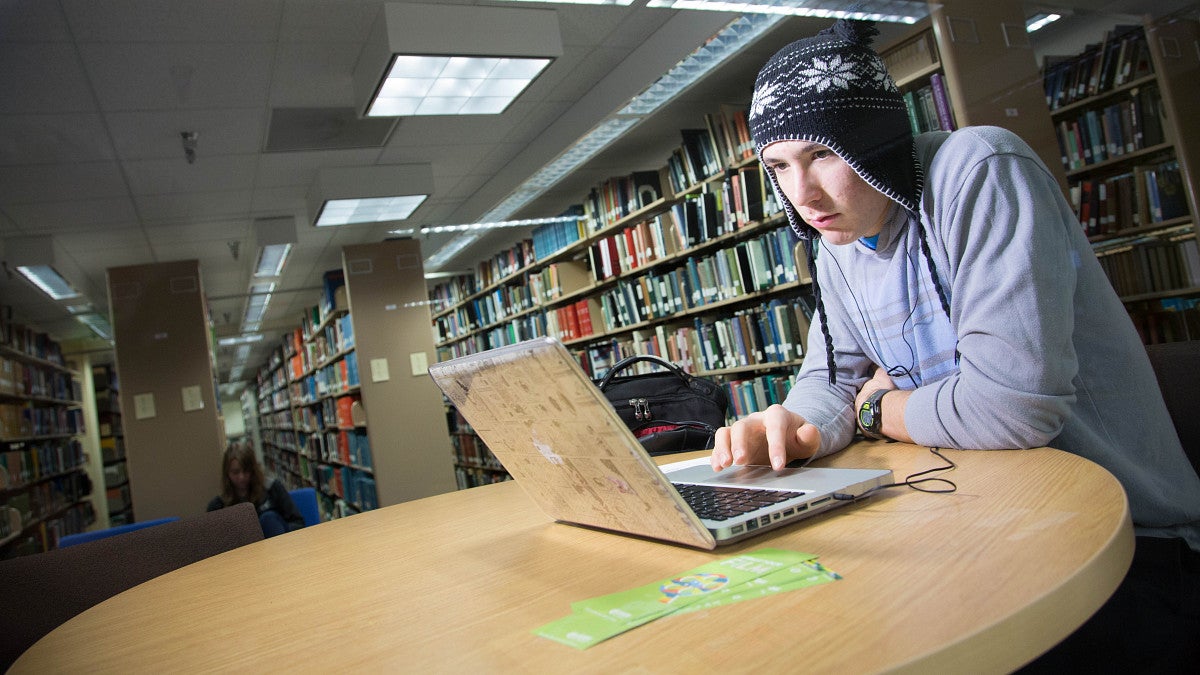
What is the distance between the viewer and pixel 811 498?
0.75 m

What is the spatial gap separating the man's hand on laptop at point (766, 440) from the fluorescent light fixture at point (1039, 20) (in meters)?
1.92

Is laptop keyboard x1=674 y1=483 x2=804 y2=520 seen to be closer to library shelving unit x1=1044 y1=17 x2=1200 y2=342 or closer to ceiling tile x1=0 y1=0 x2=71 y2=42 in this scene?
library shelving unit x1=1044 y1=17 x2=1200 y2=342

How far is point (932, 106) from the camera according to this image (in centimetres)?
285

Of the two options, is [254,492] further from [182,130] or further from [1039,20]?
[1039,20]

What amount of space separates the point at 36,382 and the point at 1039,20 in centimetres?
705

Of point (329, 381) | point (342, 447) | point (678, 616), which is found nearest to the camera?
point (678, 616)

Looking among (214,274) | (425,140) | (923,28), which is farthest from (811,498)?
(214,274)

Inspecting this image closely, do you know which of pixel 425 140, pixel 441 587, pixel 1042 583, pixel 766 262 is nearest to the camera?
pixel 1042 583

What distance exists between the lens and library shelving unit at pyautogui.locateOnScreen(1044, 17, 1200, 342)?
6.31 ft

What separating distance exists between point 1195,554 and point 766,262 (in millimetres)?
2944

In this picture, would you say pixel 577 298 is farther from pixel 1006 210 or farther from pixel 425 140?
pixel 1006 210

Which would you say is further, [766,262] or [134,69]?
[766,262]

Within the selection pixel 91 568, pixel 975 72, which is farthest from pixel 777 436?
pixel 975 72

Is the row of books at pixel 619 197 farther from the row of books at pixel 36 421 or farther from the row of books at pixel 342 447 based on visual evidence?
the row of books at pixel 36 421
